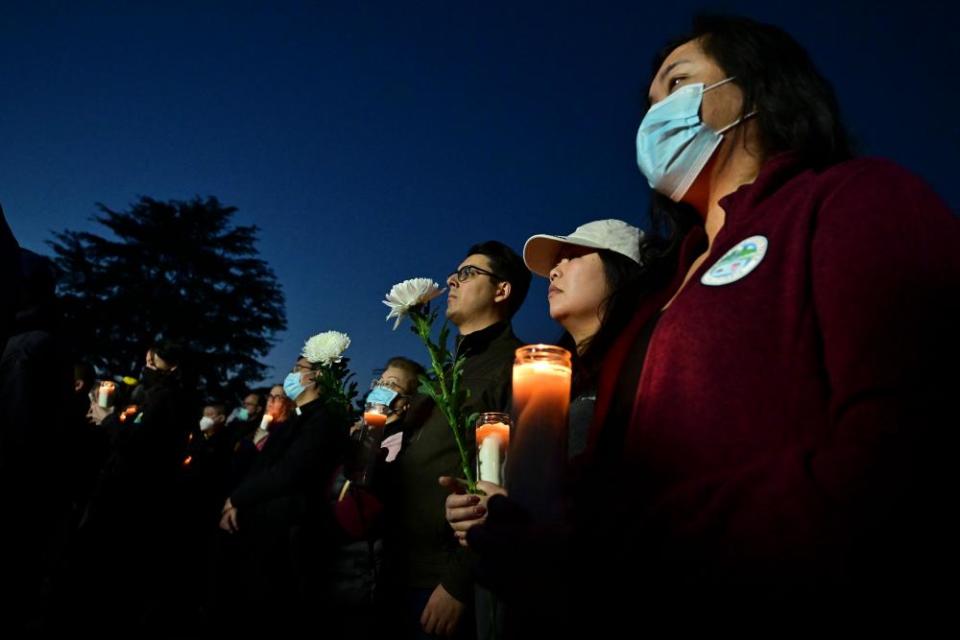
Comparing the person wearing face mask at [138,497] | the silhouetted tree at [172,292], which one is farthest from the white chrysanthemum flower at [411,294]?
the silhouetted tree at [172,292]

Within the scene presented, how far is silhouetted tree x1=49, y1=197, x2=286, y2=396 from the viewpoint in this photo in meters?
32.3

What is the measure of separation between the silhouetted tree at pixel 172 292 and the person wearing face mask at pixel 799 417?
34243mm

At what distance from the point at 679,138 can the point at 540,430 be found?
3.38 feet

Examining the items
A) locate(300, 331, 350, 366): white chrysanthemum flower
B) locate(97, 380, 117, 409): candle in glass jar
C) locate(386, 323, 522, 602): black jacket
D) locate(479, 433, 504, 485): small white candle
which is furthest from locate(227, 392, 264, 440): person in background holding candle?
locate(479, 433, 504, 485): small white candle

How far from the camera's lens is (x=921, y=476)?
74 cm

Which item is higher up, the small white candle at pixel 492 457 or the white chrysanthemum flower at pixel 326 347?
the white chrysanthemum flower at pixel 326 347

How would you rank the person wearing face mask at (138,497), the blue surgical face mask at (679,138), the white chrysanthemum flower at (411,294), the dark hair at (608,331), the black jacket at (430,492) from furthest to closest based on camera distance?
1. the person wearing face mask at (138,497)
2. the black jacket at (430,492)
3. the white chrysanthemum flower at (411,294)
4. the dark hair at (608,331)
5. the blue surgical face mask at (679,138)

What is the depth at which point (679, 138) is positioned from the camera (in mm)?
1690

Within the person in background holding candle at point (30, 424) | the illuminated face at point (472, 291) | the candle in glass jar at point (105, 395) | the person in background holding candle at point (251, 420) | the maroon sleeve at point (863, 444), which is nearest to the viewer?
the maroon sleeve at point (863, 444)

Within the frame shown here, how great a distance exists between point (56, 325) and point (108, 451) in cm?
312

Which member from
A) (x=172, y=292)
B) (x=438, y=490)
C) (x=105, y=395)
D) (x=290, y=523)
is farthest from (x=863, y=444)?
(x=172, y=292)

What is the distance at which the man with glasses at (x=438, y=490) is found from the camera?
2.82 m

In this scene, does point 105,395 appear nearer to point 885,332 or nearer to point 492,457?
point 492,457

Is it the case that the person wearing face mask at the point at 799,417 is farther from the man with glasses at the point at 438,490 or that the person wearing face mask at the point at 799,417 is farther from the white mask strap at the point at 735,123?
the man with glasses at the point at 438,490
